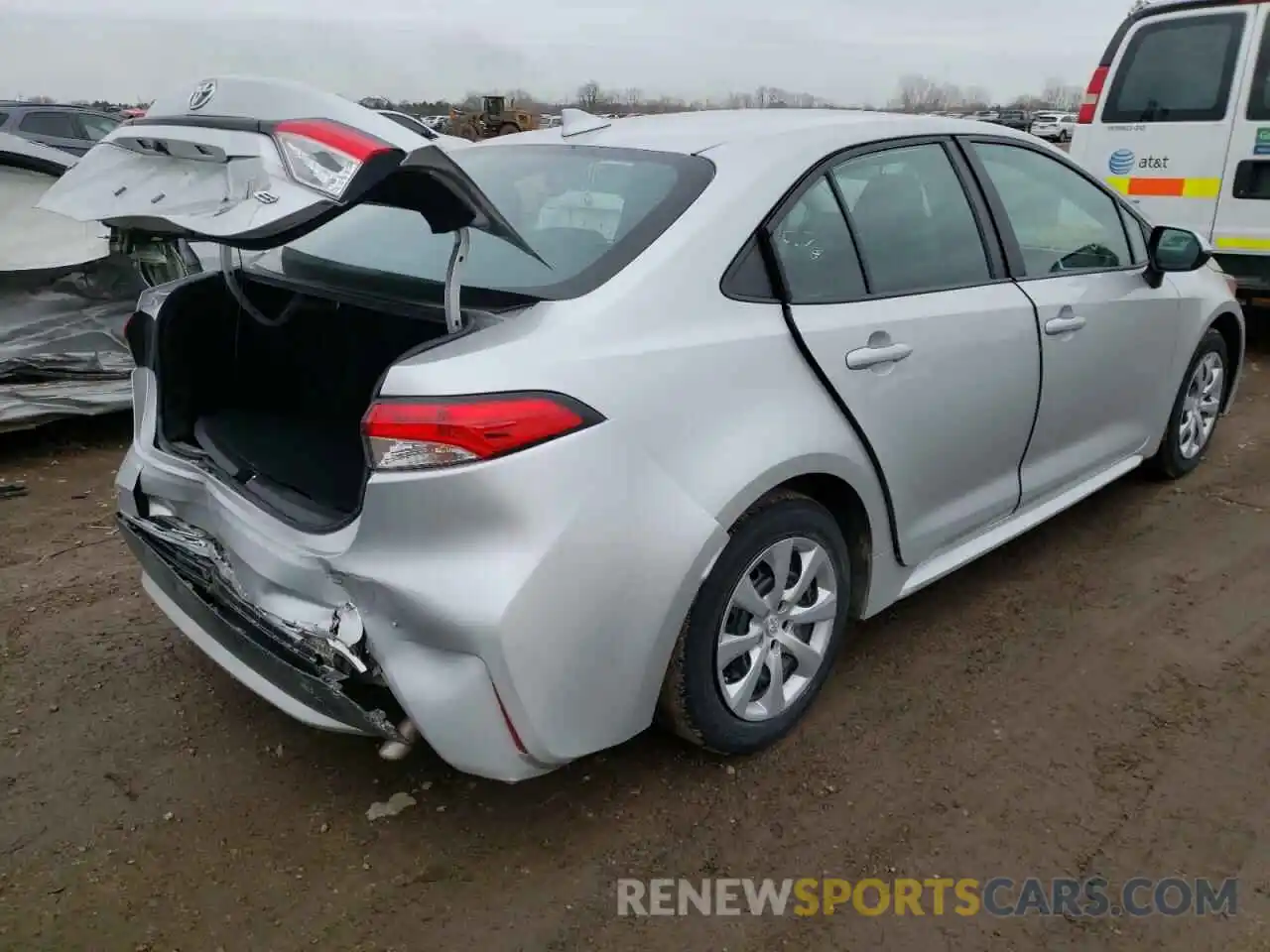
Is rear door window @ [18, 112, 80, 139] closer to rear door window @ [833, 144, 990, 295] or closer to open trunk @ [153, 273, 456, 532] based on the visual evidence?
open trunk @ [153, 273, 456, 532]

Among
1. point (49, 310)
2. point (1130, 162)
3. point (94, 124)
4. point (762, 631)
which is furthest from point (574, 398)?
point (94, 124)

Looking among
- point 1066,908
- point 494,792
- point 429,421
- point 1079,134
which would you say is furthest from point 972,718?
point 1079,134

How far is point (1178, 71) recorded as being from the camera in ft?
21.3

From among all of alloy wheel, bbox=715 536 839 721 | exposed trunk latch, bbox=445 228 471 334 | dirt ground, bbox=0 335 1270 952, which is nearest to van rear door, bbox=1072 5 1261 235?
dirt ground, bbox=0 335 1270 952

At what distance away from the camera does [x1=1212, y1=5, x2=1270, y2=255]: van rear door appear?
6137mm

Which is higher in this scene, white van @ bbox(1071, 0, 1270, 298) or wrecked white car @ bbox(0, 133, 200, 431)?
white van @ bbox(1071, 0, 1270, 298)

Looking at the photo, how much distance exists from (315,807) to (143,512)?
3.07 ft

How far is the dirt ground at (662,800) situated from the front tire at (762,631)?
163 mm

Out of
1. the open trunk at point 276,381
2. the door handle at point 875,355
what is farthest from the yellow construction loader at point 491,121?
the door handle at point 875,355

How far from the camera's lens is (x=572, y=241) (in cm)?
237

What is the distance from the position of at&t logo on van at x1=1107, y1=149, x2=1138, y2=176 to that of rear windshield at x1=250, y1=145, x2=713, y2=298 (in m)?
5.34

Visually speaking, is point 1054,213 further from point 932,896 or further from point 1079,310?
point 932,896

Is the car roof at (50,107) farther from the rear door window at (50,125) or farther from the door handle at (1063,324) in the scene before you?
the door handle at (1063,324)

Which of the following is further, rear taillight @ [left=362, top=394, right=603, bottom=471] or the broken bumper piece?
the broken bumper piece
